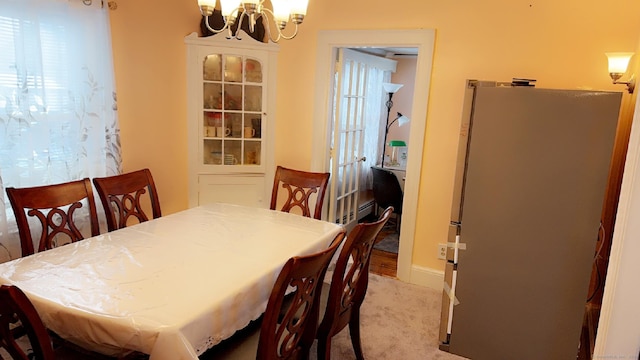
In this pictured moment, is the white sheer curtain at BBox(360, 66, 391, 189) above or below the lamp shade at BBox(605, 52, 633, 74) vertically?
below

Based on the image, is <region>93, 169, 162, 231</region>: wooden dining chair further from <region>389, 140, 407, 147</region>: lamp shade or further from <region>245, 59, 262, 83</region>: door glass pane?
<region>389, 140, 407, 147</region>: lamp shade

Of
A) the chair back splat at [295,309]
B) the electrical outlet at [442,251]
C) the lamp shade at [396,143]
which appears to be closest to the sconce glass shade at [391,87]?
the lamp shade at [396,143]

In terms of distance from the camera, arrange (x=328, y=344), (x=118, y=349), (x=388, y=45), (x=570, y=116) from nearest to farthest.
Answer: (x=118, y=349) < (x=328, y=344) < (x=570, y=116) < (x=388, y=45)

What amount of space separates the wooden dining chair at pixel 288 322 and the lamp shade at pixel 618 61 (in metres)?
1.98

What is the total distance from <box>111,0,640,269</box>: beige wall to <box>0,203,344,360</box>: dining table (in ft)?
4.26

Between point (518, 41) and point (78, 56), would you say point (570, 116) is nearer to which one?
point (518, 41)

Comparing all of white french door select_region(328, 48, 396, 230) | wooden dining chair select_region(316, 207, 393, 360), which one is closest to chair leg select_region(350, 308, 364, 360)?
wooden dining chair select_region(316, 207, 393, 360)

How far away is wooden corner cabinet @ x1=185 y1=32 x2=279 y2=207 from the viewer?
3588mm

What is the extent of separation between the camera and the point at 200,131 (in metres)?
3.68

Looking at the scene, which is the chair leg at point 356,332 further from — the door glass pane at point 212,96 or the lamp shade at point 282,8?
the door glass pane at point 212,96

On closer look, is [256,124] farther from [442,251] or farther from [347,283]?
[347,283]

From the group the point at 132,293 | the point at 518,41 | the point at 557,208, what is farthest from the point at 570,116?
the point at 132,293

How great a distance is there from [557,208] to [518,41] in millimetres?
1272

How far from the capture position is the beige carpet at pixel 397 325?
97.1 inches
